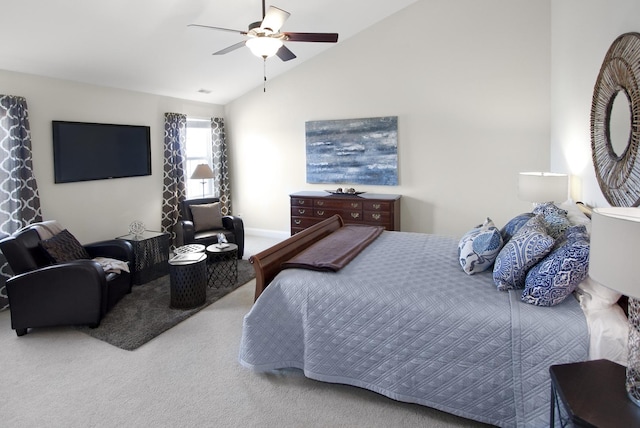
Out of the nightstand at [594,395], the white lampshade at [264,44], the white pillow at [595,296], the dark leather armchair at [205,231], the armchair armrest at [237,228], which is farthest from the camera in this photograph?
the armchair armrest at [237,228]

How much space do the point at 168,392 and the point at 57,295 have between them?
5.06 feet

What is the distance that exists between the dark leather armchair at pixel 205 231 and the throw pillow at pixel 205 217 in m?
0.07

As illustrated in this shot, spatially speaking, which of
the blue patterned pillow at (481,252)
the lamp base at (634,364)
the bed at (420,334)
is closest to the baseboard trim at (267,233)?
the bed at (420,334)

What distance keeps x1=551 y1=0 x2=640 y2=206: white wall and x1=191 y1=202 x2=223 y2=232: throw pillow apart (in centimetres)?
431

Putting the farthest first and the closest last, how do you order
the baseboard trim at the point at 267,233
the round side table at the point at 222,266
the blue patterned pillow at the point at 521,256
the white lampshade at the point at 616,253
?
the baseboard trim at the point at 267,233
the round side table at the point at 222,266
the blue patterned pillow at the point at 521,256
the white lampshade at the point at 616,253

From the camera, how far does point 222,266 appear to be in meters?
5.00

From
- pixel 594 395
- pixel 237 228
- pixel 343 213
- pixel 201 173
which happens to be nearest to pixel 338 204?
pixel 343 213

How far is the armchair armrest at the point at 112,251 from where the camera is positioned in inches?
163

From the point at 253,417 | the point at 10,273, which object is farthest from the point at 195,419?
the point at 10,273

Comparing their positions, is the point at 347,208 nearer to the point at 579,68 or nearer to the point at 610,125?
the point at 579,68

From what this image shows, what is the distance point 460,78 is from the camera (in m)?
5.07

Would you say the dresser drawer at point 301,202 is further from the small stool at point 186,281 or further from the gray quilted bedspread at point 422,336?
the gray quilted bedspread at point 422,336

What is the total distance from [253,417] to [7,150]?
3.76 metres

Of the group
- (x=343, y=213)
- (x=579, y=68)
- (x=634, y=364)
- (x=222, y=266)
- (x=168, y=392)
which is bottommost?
(x=168, y=392)
